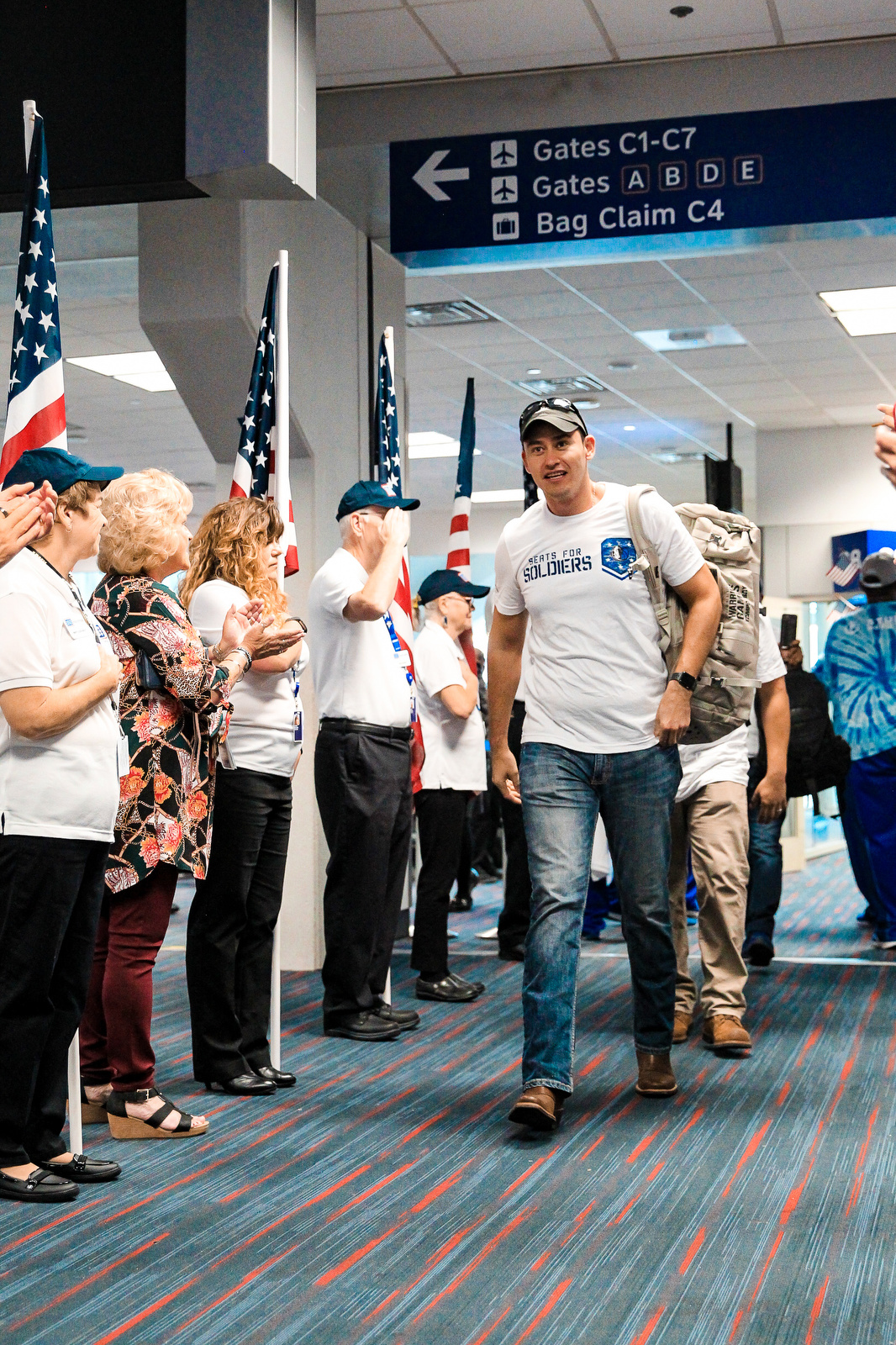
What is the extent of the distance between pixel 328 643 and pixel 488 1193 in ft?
6.21

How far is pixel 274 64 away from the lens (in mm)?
3496

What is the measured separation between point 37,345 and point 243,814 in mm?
1247

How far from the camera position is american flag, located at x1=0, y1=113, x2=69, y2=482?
129 inches

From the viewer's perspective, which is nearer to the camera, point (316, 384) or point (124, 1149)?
point (124, 1149)

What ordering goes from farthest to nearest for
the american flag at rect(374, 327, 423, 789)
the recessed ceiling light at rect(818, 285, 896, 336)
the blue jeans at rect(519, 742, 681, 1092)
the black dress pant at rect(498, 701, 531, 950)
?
1. the recessed ceiling light at rect(818, 285, 896, 336)
2. the black dress pant at rect(498, 701, 531, 950)
3. the american flag at rect(374, 327, 423, 789)
4. the blue jeans at rect(519, 742, 681, 1092)

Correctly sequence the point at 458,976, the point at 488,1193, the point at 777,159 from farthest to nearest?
the point at 458,976 → the point at 777,159 → the point at 488,1193

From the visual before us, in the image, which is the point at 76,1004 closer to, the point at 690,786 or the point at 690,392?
the point at 690,786

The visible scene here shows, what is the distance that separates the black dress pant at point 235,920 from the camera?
12.2 feet

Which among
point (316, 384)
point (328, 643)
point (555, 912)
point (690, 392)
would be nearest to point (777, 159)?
point (316, 384)

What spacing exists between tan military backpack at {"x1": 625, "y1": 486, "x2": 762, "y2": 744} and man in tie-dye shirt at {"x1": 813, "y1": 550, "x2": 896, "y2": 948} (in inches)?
88.1

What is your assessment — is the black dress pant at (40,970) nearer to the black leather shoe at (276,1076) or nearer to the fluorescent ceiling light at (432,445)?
the black leather shoe at (276,1076)

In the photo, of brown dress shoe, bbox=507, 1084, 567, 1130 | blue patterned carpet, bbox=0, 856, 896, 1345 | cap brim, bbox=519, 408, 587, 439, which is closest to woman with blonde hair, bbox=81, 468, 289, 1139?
blue patterned carpet, bbox=0, 856, 896, 1345

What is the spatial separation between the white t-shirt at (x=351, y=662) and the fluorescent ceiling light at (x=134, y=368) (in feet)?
19.0

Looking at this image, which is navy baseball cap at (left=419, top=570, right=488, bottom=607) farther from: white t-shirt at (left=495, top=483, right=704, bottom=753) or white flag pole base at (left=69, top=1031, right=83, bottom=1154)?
white flag pole base at (left=69, top=1031, right=83, bottom=1154)
